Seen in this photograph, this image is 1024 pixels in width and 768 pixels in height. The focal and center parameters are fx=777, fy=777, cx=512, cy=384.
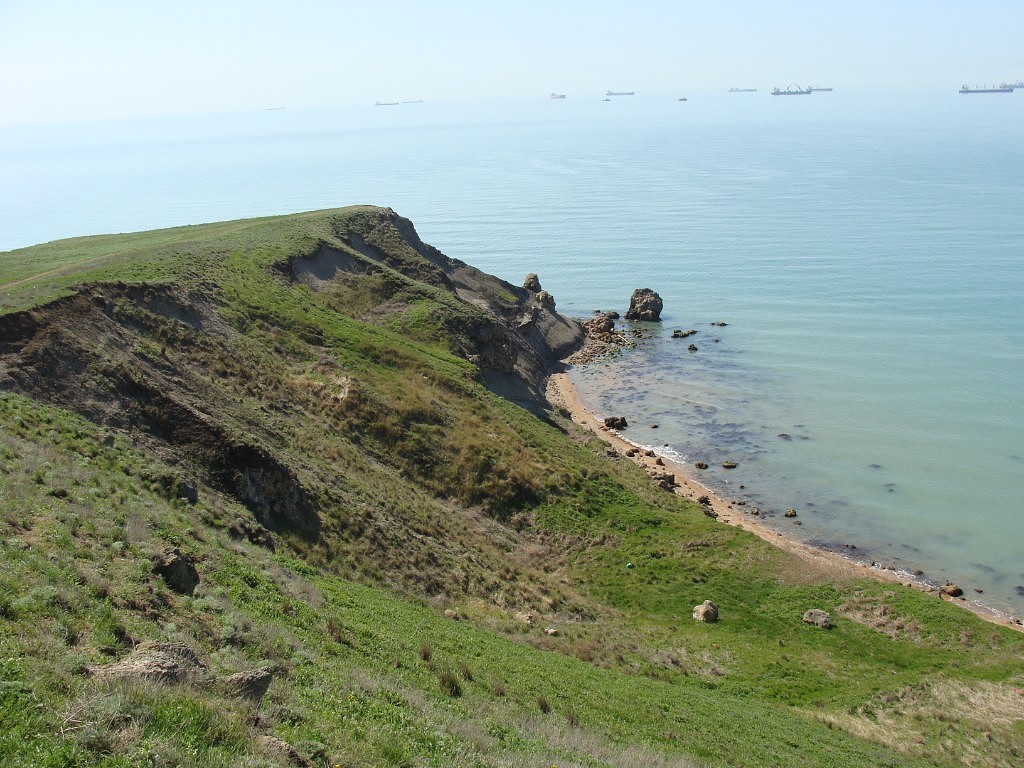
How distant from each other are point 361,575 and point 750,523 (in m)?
27.3

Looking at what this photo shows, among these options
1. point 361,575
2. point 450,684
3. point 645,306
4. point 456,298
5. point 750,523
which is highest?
point 456,298

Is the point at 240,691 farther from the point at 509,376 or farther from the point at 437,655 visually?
the point at 509,376

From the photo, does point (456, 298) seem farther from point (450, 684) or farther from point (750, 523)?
point (450, 684)

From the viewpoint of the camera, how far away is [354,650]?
56.4 ft

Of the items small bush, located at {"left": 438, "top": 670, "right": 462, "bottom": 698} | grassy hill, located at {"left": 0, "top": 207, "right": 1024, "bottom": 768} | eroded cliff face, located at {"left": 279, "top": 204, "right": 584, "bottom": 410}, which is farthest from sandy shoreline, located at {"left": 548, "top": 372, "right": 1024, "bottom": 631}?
small bush, located at {"left": 438, "top": 670, "right": 462, "bottom": 698}

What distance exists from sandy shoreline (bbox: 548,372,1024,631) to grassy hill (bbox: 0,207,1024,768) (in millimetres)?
3682

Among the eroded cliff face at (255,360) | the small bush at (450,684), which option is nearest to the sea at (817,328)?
the eroded cliff face at (255,360)

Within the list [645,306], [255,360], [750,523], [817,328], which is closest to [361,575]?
[255,360]

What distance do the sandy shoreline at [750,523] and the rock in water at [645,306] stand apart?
26096mm

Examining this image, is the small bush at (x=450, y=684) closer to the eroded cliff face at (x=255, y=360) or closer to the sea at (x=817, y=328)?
the eroded cliff face at (x=255, y=360)

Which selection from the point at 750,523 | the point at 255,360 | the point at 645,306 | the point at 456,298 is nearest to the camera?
the point at 255,360

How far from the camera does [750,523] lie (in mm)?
45969

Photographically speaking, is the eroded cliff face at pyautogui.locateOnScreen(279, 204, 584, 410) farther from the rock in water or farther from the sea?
the rock in water

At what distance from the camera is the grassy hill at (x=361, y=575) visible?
11875 mm
